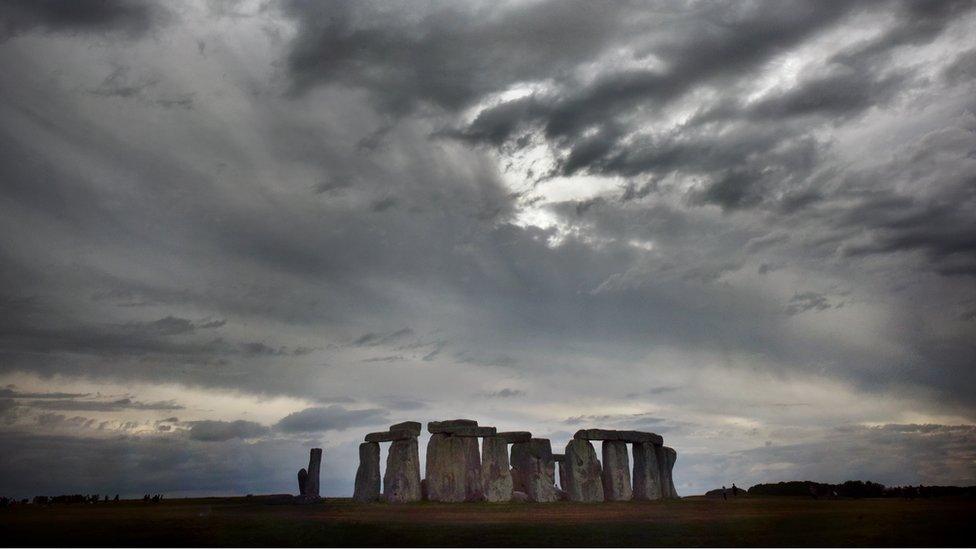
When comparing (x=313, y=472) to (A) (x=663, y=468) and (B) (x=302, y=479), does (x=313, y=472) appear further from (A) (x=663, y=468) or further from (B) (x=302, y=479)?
(A) (x=663, y=468)

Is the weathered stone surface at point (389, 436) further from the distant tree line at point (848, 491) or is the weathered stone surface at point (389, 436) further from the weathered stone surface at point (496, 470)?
the distant tree line at point (848, 491)

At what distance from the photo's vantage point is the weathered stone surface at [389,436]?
34.7 m

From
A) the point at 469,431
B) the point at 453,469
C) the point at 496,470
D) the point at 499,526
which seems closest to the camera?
the point at 499,526

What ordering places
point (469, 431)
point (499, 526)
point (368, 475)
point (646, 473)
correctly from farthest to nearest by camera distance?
point (646, 473), point (368, 475), point (469, 431), point (499, 526)

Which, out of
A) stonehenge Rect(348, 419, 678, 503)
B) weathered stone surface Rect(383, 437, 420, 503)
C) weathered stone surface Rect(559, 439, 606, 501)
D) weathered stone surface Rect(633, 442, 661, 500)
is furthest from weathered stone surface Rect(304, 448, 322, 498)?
weathered stone surface Rect(633, 442, 661, 500)

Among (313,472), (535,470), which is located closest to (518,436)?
(535,470)

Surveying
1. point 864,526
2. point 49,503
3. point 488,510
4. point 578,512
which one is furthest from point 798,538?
point 49,503

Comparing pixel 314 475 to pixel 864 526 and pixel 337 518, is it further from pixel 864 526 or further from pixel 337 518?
pixel 864 526

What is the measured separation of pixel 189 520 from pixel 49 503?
14.2 m

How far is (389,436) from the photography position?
35312 millimetres

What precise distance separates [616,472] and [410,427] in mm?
9721

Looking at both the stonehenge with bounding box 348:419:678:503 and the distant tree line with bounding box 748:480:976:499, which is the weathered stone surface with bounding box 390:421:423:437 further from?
the distant tree line with bounding box 748:480:976:499

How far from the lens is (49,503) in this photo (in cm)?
3159

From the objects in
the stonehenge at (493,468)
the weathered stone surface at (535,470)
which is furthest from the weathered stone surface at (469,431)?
the weathered stone surface at (535,470)
